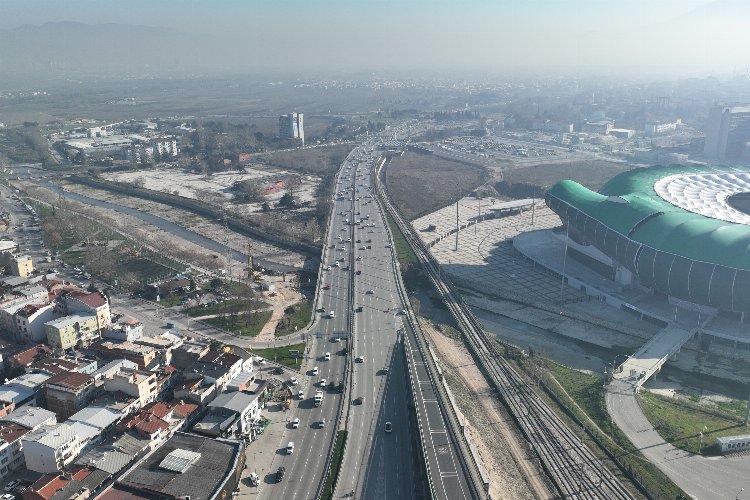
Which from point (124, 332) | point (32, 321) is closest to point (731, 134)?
point (124, 332)

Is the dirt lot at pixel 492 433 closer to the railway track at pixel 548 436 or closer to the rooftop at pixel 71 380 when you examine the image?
the railway track at pixel 548 436

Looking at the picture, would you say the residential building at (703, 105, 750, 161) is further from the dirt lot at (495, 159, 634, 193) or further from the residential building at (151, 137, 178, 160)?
the residential building at (151, 137, 178, 160)

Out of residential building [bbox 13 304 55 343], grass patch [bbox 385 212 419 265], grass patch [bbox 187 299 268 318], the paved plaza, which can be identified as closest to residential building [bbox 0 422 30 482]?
residential building [bbox 13 304 55 343]

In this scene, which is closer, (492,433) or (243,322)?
(492,433)

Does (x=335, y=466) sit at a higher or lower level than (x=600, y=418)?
higher

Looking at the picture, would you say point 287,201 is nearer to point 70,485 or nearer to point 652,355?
point 652,355

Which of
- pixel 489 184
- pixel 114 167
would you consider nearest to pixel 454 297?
pixel 489 184

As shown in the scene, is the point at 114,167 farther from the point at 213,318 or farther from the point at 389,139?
the point at 213,318
